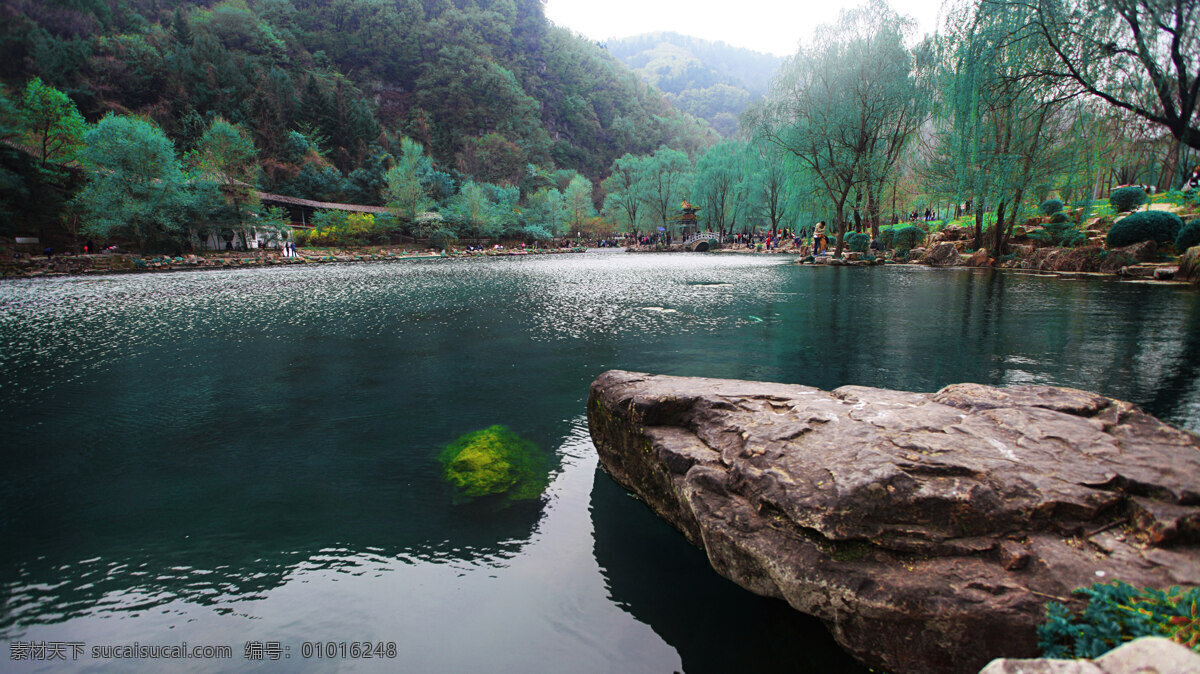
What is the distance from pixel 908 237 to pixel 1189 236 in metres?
16.5

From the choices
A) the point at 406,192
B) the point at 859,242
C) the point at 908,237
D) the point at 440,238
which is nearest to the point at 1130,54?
the point at 859,242

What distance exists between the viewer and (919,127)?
2792cm

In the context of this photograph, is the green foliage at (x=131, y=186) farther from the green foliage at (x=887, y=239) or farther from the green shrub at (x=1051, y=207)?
the green shrub at (x=1051, y=207)

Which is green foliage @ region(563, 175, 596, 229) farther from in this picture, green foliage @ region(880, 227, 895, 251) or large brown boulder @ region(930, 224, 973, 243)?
large brown boulder @ region(930, 224, 973, 243)

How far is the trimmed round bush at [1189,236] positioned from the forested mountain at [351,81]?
73.0 m

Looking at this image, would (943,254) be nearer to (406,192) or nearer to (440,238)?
(440,238)

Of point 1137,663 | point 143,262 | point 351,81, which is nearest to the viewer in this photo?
point 1137,663

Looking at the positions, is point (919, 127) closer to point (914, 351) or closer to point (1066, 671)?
point (914, 351)

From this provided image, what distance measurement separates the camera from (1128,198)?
2503 cm

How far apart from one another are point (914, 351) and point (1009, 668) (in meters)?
7.80

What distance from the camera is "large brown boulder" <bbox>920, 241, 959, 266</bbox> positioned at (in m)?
26.6

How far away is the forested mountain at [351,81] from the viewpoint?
66000 mm

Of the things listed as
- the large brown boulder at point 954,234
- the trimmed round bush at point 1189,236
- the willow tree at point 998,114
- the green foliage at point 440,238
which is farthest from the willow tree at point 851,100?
the green foliage at point 440,238

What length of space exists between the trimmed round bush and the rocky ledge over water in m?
21.0
